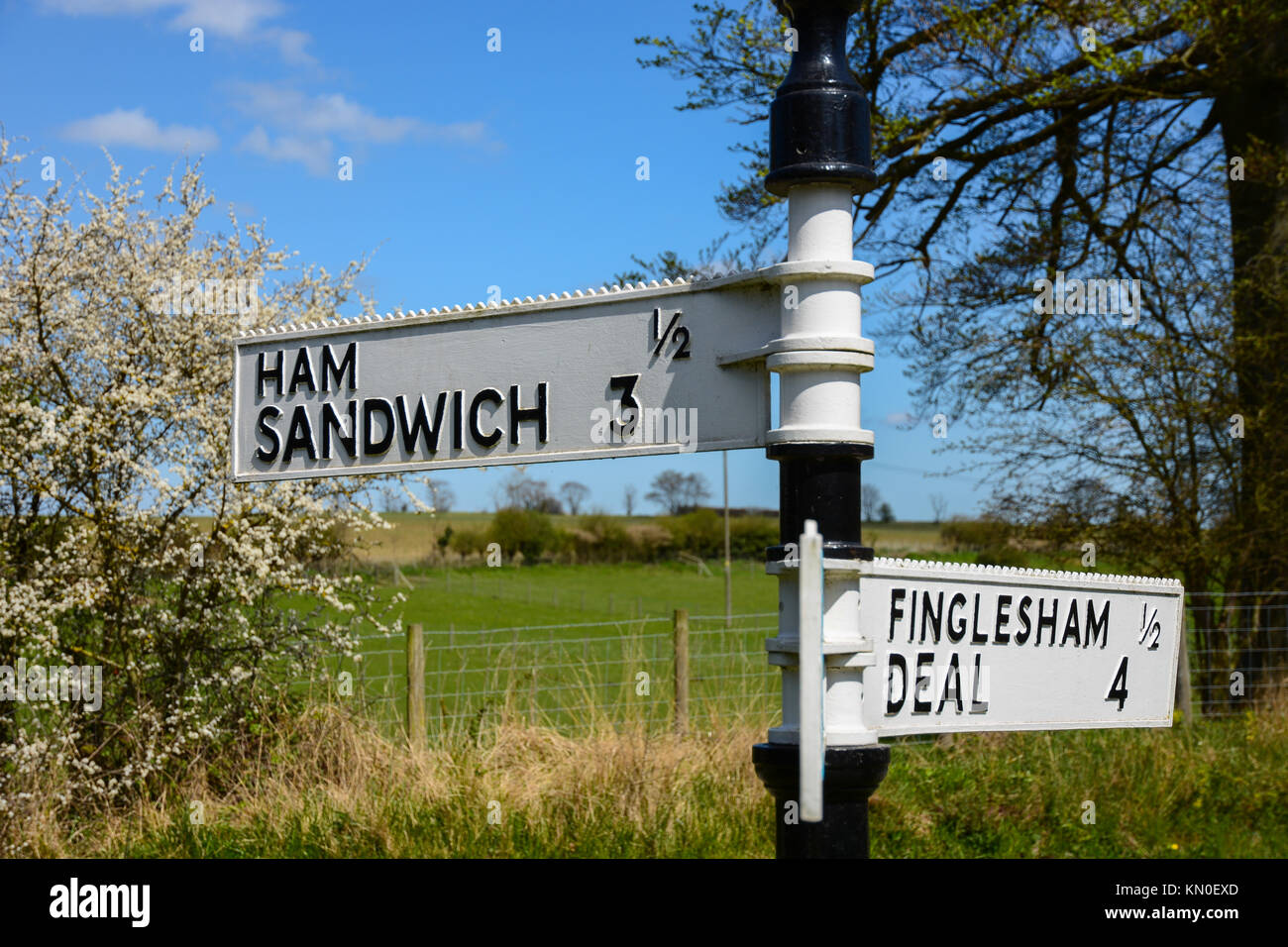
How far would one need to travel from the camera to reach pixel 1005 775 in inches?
260

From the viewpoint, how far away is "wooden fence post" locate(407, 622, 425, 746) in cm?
740

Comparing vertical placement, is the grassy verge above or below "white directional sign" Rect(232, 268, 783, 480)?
below

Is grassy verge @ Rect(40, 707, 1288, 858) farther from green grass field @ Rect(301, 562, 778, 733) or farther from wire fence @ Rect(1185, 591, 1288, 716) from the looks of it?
wire fence @ Rect(1185, 591, 1288, 716)

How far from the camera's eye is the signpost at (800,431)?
1992mm

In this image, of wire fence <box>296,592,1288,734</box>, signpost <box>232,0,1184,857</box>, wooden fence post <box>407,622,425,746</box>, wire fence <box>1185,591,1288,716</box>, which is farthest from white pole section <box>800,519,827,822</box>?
wire fence <box>1185,591,1288,716</box>

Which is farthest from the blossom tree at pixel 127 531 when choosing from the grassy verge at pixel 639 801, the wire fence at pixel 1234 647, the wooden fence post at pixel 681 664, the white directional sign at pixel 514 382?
the wire fence at pixel 1234 647

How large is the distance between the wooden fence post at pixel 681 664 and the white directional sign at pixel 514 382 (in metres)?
5.38

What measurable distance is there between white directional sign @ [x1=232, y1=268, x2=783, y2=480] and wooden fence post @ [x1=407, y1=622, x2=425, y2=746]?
4.95m

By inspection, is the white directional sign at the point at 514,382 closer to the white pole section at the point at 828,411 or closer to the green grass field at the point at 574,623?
the white pole section at the point at 828,411

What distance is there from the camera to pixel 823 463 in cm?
200

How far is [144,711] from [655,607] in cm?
4264

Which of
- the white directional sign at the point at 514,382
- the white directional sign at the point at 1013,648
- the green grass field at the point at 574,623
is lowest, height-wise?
the green grass field at the point at 574,623

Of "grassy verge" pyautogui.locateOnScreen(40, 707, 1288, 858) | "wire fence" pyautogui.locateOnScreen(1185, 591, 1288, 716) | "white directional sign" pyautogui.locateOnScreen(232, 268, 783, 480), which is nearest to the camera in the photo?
"white directional sign" pyautogui.locateOnScreen(232, 268, 783, 480)

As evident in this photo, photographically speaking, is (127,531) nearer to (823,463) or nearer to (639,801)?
(639,801)
